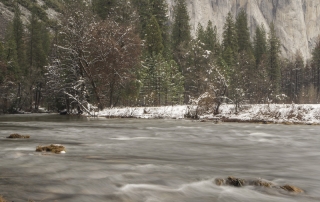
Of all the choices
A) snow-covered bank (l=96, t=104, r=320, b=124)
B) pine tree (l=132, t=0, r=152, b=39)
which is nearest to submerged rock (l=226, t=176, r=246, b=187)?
snow-covered bank (l=96, t=104, r=320, b=124)

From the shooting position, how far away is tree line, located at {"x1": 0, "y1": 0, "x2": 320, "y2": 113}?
3225 centimetres

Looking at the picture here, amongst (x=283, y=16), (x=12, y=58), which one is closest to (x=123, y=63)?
(x=12, y=58)

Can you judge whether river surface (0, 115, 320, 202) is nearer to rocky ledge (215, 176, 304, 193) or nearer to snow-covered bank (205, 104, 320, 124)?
rocky ledge (215, 176, 304, 193)

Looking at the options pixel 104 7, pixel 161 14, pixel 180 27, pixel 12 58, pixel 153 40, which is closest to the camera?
pixel 104 7

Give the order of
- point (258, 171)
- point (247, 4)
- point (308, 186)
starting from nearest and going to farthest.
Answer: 1. point (308, 186)
2. point (258, 171)
3. point (247, 4)

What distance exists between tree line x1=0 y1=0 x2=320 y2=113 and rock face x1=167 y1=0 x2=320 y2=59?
5616 centimetres

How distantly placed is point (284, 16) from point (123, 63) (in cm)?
11744

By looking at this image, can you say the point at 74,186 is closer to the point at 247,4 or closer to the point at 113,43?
the point at 113,43

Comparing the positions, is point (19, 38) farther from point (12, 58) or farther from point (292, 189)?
point (292, 189)

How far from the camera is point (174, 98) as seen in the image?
49.7 meters

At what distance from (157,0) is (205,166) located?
53.5m

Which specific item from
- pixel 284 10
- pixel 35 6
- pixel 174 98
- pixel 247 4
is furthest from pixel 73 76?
pixel 284 10

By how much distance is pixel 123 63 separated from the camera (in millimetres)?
32969

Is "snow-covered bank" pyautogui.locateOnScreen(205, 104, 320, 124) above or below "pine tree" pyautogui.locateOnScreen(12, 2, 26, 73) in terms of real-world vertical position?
below
